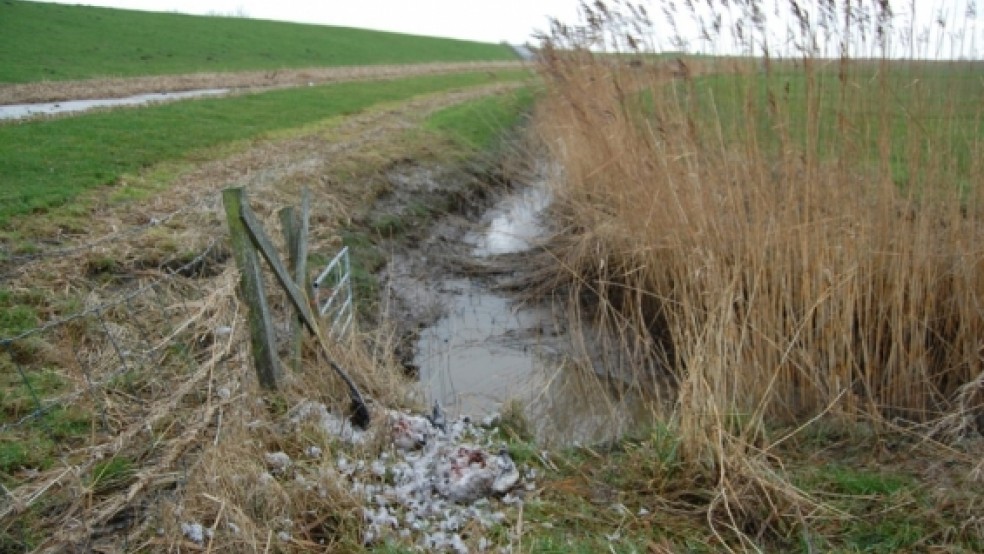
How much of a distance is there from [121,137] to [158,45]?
19.9 metres

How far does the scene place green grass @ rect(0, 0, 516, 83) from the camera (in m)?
21.0

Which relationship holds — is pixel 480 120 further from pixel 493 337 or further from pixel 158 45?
pixel 158 45

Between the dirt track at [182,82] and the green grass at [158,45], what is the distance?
901 mm

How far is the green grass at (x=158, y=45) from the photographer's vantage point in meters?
21.0

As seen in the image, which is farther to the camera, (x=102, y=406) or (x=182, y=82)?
(x=182, y=82)

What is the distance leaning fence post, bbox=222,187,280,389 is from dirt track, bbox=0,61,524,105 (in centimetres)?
1190

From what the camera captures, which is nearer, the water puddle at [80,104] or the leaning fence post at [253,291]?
the leaning fence post at [253,291]

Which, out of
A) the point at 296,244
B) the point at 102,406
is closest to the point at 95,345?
the point at 102,406

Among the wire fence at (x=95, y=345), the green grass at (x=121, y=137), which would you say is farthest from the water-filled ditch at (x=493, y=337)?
the green grass at (x=121, y=137)

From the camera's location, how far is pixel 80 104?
1468 centimetres

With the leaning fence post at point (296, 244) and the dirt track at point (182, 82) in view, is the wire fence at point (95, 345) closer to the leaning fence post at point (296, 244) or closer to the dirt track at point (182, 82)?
the leaning fence post at point (296, 244)

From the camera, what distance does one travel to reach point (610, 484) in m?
4.17

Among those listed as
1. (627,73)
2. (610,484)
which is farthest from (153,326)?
(627,73)

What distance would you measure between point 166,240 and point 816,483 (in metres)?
5.07
